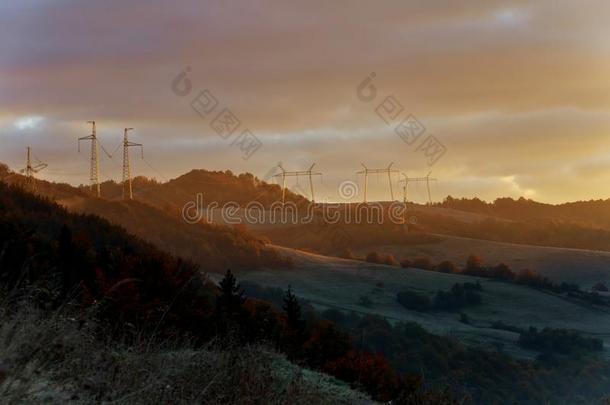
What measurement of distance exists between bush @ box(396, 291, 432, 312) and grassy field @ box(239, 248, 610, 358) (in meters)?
1.16

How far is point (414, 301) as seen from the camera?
11194cm

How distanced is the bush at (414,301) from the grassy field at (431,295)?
3.79 feet

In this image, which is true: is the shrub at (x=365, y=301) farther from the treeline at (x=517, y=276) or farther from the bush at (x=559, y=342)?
the treeline at (x=517, y=276)

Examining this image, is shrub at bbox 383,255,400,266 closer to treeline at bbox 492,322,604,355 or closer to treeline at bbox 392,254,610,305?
treeline at bbox 392,254,610,305

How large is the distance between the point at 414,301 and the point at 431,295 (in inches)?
262

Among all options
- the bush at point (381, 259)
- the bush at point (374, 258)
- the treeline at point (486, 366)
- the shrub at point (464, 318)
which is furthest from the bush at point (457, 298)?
the bush at point (374, 258)

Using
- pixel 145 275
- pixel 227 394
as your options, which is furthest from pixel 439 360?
pixel 227 394

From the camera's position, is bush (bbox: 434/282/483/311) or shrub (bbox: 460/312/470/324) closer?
shrub (bbox: 460/312/470/324)

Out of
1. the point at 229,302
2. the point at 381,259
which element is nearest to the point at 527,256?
the point at 381,259

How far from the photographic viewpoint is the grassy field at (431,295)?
97.8 metres

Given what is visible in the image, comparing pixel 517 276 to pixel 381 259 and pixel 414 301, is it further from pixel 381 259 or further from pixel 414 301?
pixel 414 301

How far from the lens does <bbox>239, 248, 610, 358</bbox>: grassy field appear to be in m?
97.8

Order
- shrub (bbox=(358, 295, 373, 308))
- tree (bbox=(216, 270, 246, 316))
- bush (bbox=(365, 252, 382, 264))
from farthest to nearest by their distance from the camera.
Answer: bush (bbox=(365, 252, 382, 264)) < shrub (bbox=(358, 295, 373, 308)) < tree (bbox=(216, 270, 246, 316))

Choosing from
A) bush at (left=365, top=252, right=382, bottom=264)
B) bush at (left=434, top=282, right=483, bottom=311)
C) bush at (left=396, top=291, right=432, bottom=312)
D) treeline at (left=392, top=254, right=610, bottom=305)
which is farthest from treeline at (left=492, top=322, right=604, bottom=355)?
bush at (left=365, top=252, right=382, bottom=264)
